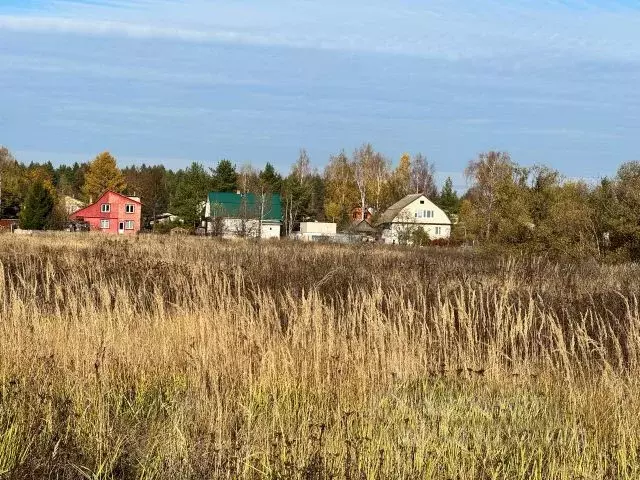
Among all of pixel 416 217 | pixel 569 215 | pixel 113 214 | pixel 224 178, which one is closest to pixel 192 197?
pixel 224 178

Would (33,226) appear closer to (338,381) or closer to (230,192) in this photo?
(230,192)

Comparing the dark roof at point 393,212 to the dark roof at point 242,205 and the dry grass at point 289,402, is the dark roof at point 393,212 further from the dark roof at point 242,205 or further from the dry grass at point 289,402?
the dry grass at point 289,402

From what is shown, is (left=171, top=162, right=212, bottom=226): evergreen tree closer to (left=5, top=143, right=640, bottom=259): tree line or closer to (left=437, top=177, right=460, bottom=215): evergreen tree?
(left=5, top=143, right=640, bottom=259): tree line

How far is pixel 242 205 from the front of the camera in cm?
5353

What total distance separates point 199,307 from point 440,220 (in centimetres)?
7032

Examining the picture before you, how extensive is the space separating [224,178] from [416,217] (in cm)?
1962

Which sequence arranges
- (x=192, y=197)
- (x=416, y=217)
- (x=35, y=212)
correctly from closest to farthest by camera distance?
(x=35, y=212) → (x=192, y=197) → (x=416, y=217)

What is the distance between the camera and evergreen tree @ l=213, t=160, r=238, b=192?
2667 inches

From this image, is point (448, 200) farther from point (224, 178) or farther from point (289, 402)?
Answer: point (289, 402)

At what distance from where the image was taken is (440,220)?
75.9m

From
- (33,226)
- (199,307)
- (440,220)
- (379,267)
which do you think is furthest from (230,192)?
(199,307)

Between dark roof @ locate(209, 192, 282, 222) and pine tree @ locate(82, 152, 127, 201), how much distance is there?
26790mm

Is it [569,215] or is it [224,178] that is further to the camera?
[224,178]

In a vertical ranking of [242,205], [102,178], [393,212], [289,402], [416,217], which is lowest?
[289,402]
